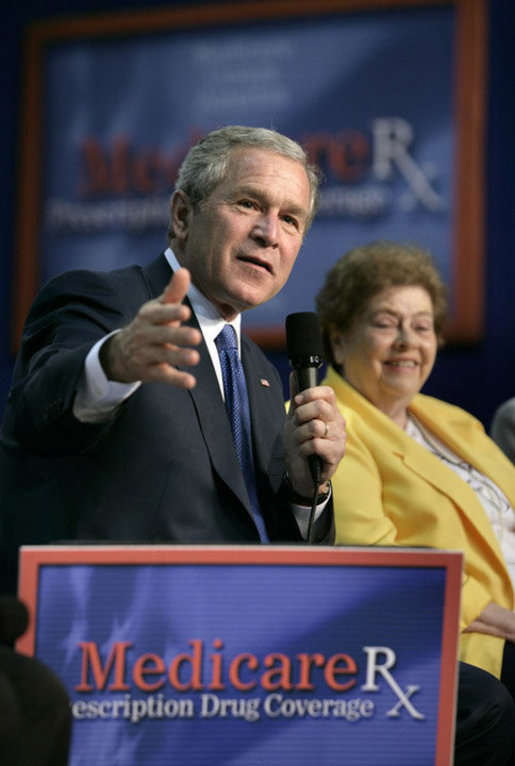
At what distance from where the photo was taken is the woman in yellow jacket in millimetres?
2361

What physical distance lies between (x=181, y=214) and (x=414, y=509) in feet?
2.90

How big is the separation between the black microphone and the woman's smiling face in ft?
3.24

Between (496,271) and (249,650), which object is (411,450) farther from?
(249,650)

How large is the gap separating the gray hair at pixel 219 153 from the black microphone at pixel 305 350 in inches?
12.8

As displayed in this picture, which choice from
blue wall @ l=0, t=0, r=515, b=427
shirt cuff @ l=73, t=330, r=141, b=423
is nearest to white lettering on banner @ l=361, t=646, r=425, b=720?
shirt cuff @ l=73, t=330, r=141, b=423

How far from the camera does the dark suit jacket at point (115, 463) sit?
1.55m

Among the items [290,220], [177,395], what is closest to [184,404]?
[177,395]

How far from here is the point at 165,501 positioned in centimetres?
158

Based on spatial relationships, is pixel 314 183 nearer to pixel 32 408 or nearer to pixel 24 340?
pixel 24 340

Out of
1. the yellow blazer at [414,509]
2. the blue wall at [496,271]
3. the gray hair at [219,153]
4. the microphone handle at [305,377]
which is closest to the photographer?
the microphone handle at [305,377]

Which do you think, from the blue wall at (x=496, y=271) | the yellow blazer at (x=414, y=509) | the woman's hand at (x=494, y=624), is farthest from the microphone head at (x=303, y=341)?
the blue wall at (x=496, y=271)

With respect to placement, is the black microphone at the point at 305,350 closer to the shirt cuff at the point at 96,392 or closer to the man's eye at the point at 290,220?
the man's eye at the point at 290,220

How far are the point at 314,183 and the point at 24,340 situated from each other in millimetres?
662

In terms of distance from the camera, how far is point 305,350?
5.57ft
